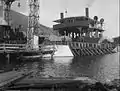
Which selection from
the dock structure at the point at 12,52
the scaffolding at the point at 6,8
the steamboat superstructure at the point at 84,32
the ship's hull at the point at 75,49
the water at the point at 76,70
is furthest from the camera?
the steamboat superstructure at the point at 84,32

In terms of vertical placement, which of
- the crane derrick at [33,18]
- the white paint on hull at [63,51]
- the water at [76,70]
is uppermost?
the crane derrick at [33,18]

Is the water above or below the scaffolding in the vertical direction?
below

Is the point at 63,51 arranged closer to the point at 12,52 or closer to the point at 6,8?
the point at 12,52

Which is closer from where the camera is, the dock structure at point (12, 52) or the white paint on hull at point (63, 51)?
the dock structure at point (12, 52)

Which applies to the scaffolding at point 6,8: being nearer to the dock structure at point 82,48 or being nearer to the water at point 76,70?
the dock structure at point 82,48

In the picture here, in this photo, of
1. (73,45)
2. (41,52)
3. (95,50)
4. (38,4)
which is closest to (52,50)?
(41,52)

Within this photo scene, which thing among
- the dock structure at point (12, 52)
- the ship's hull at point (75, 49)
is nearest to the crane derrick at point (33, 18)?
the dock structure at point (12, 52)

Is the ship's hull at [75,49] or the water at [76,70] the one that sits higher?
the ship's hull at [75,49]

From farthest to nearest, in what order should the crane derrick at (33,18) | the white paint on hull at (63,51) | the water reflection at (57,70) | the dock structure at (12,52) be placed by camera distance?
the white paint on hull at (63,51)
the crane derrick at (33,18)
the dock structure at (12,52)
the water reflection at (57,70)

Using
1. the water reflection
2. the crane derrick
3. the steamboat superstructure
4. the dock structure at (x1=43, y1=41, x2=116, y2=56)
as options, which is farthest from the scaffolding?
the water reflection

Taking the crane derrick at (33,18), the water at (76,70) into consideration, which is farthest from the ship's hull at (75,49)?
the water at (76,70)

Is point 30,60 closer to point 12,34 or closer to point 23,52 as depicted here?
point 23,52

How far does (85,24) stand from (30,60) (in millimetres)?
38159

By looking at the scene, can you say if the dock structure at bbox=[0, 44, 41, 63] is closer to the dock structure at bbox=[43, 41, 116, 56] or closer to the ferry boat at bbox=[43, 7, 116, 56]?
the ferry boat at bbox=[43, 7, 116, 56]
